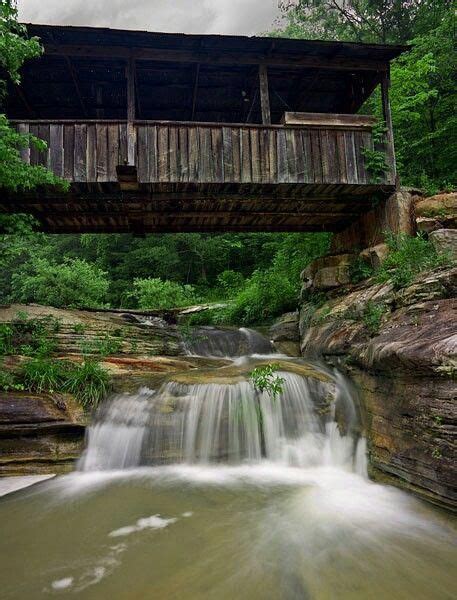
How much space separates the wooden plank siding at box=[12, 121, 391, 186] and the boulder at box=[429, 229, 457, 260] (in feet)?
7.67

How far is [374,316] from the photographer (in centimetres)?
663

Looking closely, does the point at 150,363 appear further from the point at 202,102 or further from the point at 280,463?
the point at 202,102

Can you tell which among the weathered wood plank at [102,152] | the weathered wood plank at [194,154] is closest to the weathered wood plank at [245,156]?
the weathered wood plank at [194,154]

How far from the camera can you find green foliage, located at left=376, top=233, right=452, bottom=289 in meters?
6.79

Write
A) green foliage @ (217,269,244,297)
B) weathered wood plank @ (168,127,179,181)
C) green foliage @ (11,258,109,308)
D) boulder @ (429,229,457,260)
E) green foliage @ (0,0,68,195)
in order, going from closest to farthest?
green foliage @ (0,0,68,195) → boulder @ (429,229,457,260) → weathered wood plank @ (168,127,179,181) → green foliage @ (11,258,109,308) → green foliage @ (217,269,244,297)

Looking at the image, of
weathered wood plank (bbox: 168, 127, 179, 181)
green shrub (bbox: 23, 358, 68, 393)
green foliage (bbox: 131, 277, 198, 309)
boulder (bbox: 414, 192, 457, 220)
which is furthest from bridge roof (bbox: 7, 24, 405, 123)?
green foliage (bbox: 131, 277, 198, 309)

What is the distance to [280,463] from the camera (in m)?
5.93

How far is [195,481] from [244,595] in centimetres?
245

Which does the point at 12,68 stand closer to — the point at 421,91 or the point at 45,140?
the point at 45,140

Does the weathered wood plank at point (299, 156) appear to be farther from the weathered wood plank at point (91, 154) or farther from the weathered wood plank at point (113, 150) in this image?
the weathered wood plank at point (91, 154)

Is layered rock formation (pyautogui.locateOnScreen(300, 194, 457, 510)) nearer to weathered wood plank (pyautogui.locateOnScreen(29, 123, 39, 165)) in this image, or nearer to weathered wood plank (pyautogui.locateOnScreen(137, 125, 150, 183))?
weathered wood plank (pyautogui.locateOnScreen(137, 125, 150, 183))

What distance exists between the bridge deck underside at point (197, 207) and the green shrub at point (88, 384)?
13.8 feet

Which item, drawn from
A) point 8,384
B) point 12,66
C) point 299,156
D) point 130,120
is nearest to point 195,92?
point 130,120

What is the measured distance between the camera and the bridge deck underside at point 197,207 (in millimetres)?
8992
